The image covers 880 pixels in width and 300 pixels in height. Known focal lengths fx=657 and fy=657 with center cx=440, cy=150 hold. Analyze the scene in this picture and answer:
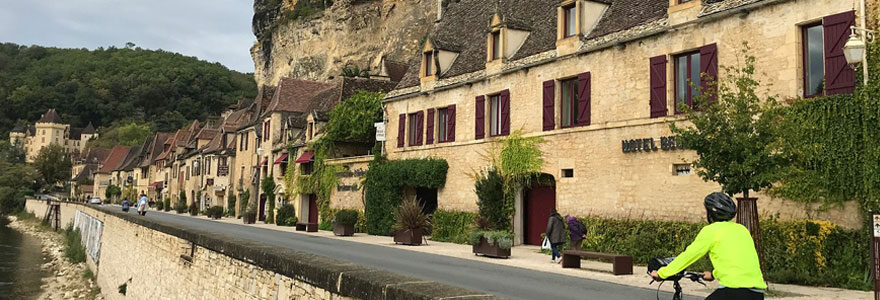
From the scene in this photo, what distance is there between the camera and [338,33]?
6550 cm

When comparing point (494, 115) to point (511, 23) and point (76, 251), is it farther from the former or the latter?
point (76, 251)

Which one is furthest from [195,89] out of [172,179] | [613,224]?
[613,224]

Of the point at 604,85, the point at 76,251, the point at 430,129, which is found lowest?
the point at 76,251

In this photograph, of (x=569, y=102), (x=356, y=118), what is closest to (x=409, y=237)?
(x=569, y=102)

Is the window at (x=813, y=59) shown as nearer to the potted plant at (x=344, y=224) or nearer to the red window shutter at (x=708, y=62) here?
the red window shutter at (x=708, y=62)

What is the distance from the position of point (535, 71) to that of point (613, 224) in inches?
234

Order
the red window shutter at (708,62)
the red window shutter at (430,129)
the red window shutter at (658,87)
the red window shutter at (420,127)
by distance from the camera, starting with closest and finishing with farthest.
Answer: the red window shutter at (708,62), the red window shutter at (658,87), the red window shutter at (430,129), the red window shutter at (420,127)

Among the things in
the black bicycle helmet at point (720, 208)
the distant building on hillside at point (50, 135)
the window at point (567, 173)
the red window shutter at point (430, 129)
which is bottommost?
the black bicycle helmet at point (720, 208)

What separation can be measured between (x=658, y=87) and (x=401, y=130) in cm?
1344

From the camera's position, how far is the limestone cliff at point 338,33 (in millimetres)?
57844

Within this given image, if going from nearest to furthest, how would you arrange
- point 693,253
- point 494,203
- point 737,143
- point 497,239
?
point 693,253 → point 737,143 → point 497,239 → point 494,203

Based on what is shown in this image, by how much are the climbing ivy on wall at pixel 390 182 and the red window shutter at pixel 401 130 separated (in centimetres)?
97

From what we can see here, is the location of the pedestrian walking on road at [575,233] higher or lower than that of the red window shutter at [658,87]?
lower

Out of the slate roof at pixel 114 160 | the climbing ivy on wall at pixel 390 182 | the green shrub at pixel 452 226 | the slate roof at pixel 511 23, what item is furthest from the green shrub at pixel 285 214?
Result: the slate roof at pixel 114 160
